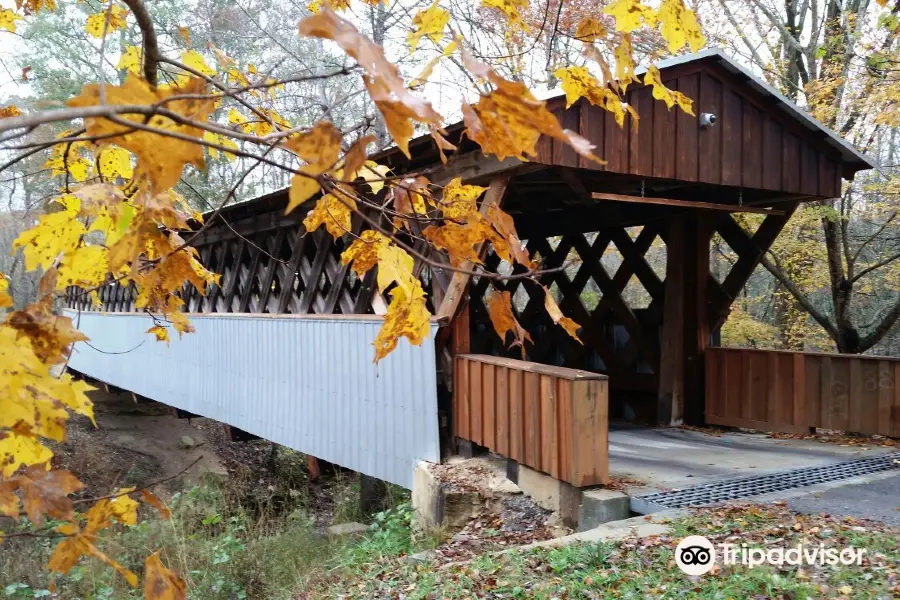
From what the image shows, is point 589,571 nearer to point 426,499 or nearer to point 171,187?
point 426,499

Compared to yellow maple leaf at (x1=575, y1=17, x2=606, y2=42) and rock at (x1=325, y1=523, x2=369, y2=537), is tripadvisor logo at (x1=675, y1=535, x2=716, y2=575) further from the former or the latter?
rock at (x1=325, y1=523, x2=369, y2=537)

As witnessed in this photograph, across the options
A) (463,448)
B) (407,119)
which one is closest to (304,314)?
(463,448)

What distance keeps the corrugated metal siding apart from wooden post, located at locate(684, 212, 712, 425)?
3.50 metres

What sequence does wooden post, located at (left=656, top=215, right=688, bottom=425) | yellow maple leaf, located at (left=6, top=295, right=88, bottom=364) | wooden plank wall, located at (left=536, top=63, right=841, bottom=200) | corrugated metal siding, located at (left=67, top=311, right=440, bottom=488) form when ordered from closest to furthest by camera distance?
1. yellow maple leaf, located at (left=6, top=295, right=88, bottom=364)
2. wooden plank wall, located at (left=536, top=63, right=841, bottom=200)
3. corrugated metal siding, located at (left=67, top=311, right=440, bottom=488)
4. wooden post, located at (left=656, top=215, right=688, bottom=425)

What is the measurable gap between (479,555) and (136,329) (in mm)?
11380

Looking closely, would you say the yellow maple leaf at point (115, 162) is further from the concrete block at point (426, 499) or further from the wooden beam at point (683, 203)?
the wooden beam at point (683, 203)

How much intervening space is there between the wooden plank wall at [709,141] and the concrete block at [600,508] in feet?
7.92

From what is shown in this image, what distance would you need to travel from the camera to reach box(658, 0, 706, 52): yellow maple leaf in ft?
8.21

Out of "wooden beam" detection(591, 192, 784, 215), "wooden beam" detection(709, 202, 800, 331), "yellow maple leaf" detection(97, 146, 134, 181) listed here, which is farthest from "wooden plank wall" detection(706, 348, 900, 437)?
"yellow maple leaf" detection(97, 146, 134, 181)

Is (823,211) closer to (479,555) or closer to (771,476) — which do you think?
(771,476)

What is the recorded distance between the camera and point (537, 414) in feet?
16.9

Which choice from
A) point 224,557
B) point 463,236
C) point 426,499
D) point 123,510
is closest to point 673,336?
point 426,499

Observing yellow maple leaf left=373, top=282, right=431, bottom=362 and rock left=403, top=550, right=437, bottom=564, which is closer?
yellow maple leaf left=373, top=282, right=431, bottom=362

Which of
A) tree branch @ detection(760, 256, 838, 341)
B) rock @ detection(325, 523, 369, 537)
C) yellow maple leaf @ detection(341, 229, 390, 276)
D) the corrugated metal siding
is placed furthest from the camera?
tree branch @ detection(760, 256, 838, 341)
